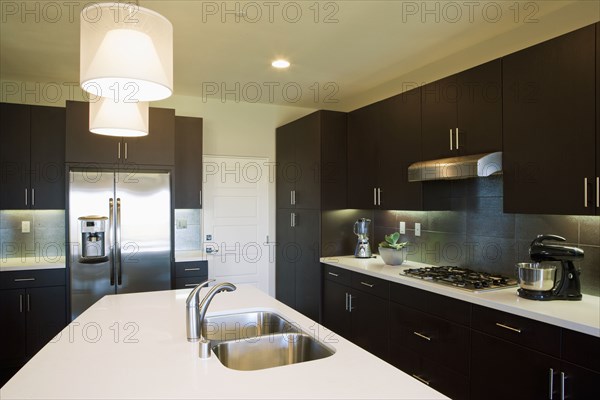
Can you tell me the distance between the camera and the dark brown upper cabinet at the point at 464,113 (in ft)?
8.74

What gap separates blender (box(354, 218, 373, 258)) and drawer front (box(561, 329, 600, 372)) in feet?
7.10

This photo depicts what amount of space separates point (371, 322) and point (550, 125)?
196cm

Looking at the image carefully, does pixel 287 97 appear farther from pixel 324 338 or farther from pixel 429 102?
pixel 324 338

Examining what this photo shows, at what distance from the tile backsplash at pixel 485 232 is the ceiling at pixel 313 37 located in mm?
1065

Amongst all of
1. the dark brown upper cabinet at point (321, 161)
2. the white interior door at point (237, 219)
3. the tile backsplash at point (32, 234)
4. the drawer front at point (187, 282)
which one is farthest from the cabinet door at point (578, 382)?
the tile backsplash at point (32, 234)

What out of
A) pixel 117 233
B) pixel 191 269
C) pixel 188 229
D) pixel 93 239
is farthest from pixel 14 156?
pixel 191 269

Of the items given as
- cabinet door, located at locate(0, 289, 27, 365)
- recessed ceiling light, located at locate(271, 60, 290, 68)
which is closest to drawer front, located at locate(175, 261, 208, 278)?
cabinet door, located at locate(0, 289, 27, 365)

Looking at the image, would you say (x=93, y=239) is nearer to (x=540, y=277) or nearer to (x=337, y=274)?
(x=337, y=274)

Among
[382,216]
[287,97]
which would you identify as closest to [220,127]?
[287,97]

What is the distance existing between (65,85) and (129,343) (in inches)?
136

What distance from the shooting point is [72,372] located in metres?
1.39

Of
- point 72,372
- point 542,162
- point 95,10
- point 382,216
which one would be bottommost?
point 72,372

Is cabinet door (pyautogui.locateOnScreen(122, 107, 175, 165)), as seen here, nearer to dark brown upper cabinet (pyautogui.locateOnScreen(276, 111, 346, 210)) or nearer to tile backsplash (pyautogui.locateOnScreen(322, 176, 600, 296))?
dark brown upper cabinet (pyautogui.locateOnScreen(276, 111, 346, 210))

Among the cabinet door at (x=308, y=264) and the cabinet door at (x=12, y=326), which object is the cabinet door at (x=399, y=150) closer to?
the cabinet door at (x=308, y=264)
